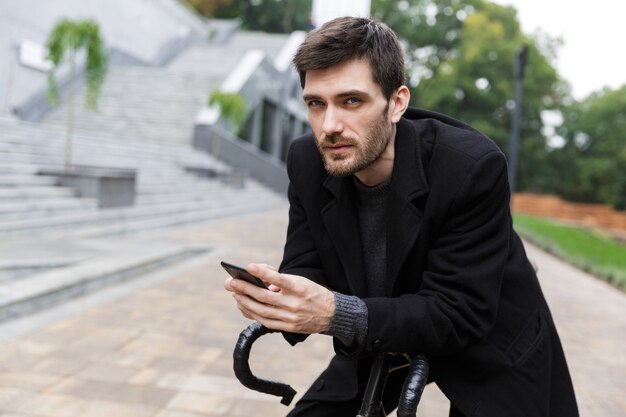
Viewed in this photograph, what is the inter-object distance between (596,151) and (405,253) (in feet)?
148

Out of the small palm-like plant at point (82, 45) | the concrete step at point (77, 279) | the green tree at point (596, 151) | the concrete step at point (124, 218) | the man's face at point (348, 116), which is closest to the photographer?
the man's face at point (348, 116)

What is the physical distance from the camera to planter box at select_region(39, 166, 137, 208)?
33.0 feet

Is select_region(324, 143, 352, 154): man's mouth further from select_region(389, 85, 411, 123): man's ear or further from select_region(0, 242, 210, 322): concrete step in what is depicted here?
select_region(0, 242, 210, 322): concrete step

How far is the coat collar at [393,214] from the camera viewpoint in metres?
1.68

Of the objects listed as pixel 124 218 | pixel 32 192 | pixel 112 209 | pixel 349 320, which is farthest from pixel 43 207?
pixel 349 320

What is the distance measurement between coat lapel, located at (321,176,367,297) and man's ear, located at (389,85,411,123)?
22 cm

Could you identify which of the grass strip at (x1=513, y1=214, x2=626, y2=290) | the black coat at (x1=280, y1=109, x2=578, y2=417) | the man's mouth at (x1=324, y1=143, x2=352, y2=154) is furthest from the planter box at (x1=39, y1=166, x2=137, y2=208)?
the man's mouth at (x1=324, y1=143, x2=352, y2=154)

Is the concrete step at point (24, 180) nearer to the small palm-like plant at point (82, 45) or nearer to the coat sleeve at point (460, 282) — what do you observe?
the small palm-like plant at point (82, 45)

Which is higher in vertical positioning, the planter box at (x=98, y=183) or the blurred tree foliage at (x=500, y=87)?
the blurred tree foliage at (x=500, y=87)

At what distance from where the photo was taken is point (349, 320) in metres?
1.52

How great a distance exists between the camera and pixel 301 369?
14.5 ft

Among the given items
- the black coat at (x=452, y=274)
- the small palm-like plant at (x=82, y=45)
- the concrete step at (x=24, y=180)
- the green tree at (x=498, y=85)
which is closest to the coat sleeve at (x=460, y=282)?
the black coat at (x=452, y=274)

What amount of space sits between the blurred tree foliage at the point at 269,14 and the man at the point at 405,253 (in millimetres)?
47718

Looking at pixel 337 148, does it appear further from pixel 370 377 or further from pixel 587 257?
pixel 587 257
